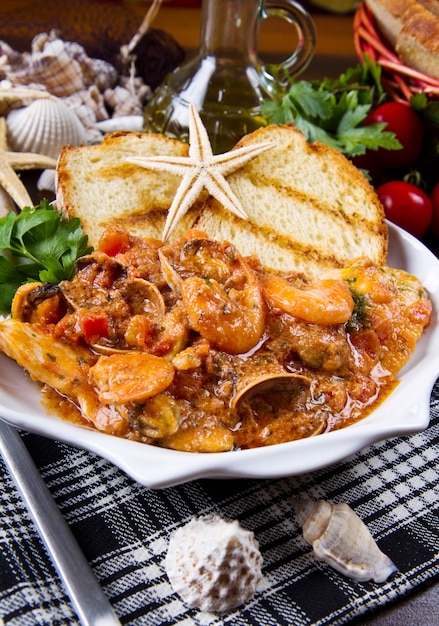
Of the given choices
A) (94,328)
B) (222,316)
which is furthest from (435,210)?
(94,328)

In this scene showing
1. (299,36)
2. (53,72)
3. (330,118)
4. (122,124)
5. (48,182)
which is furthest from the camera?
(53,72)

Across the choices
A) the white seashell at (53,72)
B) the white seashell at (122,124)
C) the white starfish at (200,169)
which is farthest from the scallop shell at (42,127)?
the white starfish at (200,169)

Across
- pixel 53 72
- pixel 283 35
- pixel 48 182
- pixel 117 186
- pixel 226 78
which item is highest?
pixel 226 78

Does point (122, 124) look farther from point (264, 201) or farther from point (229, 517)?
point (229, 517)

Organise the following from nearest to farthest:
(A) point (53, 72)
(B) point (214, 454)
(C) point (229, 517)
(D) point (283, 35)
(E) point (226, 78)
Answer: (B) point (214, 454), (C) point (229, 517), (E) point (226, 78), (A) point (53, 72), (D) point (283, 35)

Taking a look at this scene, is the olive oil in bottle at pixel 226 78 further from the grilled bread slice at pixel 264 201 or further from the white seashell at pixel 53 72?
the white seashell at pixel 53 72

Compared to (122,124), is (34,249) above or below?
above
